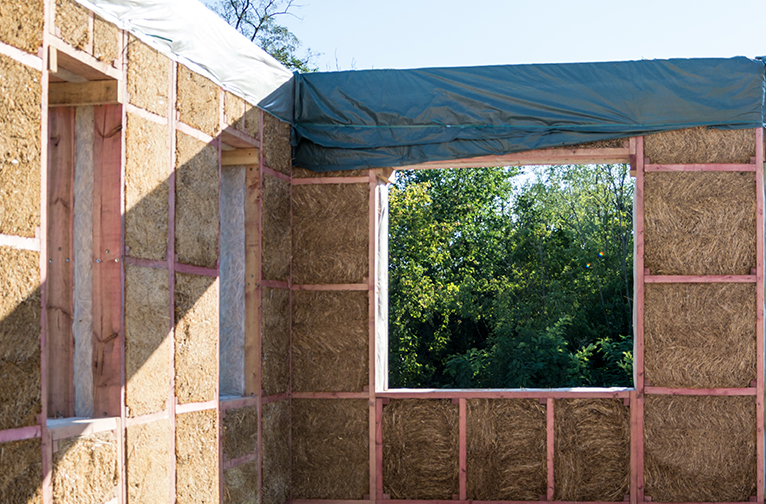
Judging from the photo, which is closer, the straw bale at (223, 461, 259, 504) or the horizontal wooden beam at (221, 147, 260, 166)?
the straw bale at (223, 461, 259, 504)

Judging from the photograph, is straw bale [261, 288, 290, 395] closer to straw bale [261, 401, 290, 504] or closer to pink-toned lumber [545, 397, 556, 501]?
straw bale [261, 401, 290, 504]

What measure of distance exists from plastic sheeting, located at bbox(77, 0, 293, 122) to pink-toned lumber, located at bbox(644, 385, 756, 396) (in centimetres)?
424

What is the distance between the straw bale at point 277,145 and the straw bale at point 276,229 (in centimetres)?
15

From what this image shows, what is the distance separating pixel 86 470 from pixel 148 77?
2.49 m

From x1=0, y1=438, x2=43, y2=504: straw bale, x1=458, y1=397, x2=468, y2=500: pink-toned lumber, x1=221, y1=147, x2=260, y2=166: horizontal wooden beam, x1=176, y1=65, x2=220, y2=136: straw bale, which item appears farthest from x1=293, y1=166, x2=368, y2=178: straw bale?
x1=0, y1=438, x2=43, y2=504: straw bale

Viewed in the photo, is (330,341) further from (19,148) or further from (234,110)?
(19,148)

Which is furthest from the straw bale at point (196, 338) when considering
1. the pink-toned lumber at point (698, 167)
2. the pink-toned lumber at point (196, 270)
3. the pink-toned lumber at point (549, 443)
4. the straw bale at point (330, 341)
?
the pink-toned lumber at point (698, 167)

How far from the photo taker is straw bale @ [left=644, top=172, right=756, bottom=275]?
7578 mm

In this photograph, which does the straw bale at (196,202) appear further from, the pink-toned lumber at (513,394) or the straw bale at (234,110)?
the pink-toned lumber at (513,394)

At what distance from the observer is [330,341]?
26.4ft

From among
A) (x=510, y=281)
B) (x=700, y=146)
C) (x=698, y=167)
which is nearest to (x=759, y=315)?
(x=698, y=167)

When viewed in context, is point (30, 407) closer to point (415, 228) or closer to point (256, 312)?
point (256, 312)

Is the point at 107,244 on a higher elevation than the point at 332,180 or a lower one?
lower

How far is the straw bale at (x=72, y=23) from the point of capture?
4543mm
